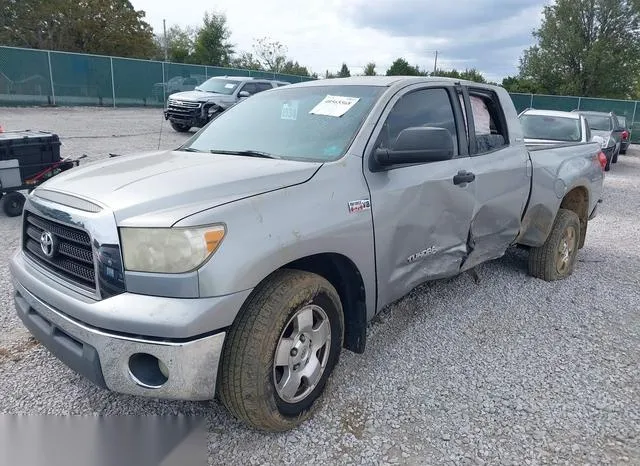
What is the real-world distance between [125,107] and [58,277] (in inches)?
999

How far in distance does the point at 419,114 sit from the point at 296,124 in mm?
874

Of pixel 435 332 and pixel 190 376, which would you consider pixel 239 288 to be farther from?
pixel 435 332

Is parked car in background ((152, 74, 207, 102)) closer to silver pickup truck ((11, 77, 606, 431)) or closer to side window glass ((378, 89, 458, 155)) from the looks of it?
silver pickup truck ((11, 77, 606, 431))

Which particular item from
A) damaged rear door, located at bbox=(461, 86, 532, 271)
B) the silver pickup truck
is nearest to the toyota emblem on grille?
the silver pickup truck

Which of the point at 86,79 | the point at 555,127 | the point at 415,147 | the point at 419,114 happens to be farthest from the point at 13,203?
the point at 86,79

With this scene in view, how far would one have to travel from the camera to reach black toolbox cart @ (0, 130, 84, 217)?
6113 mm

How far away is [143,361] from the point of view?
212cm

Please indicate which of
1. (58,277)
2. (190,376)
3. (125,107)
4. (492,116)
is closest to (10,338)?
(58,277)

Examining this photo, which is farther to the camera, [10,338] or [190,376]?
[10,338]

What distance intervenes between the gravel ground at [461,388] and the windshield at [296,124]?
142 cm

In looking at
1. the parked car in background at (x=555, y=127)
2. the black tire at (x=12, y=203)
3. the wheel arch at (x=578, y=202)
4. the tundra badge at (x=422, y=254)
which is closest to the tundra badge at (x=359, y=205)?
the tundra badge at (x=422, y=254)

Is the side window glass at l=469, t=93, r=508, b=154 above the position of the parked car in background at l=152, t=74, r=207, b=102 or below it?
below

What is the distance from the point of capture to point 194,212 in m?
2.10

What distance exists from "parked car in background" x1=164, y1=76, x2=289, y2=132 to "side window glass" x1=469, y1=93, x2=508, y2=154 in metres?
11.4
